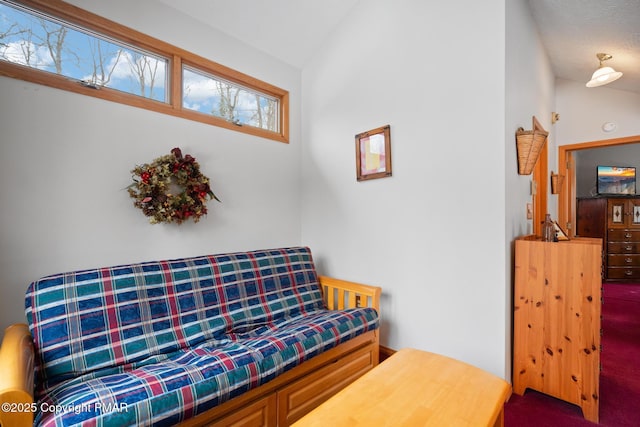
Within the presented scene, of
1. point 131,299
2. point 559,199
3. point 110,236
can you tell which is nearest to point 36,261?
point 110,236

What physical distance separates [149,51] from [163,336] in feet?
6.40

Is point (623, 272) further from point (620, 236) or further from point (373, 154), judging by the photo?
point (373, 154)

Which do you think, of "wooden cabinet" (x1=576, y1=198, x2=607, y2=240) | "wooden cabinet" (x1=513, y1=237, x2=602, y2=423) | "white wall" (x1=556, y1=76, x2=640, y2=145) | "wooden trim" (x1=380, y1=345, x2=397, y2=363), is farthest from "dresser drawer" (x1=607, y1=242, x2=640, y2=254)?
"wooden trim" (x1=380, y1=345, x2=397, y2=363)

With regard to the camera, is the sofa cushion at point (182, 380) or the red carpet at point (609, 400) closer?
the sofa cushion at point (182, 380)

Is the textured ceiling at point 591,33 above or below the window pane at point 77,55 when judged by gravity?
above

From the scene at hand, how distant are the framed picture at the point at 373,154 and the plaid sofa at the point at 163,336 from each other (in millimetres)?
1125

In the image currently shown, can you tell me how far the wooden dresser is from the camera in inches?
189

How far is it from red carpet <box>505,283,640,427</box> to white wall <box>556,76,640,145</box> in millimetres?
2114

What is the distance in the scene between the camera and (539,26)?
250 cm

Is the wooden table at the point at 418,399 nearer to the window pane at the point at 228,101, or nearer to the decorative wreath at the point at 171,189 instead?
the decorative wreath at the point at 171,189

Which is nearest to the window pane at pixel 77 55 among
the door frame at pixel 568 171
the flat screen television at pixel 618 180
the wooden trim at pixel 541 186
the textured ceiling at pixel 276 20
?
the textured ceiling at pixel 276 20

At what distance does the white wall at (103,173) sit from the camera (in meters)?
1.61

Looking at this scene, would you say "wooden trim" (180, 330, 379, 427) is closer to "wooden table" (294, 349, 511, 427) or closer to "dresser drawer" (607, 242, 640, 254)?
"wooden table" (294, 349, 511, 427)

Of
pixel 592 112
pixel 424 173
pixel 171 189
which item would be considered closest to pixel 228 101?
pixel 171 189
